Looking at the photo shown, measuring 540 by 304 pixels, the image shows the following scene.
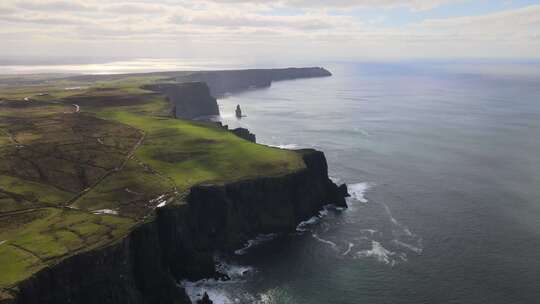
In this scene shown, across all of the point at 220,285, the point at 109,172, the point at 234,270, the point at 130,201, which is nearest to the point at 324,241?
the point at 234,270

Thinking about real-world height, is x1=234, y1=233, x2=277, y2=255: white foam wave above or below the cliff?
below

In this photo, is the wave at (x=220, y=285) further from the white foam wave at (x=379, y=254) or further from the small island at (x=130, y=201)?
the white foam wave at (x=379, y=254)

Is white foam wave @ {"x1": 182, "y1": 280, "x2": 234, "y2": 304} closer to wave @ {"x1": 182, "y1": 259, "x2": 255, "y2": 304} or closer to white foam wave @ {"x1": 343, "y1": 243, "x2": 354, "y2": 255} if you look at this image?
wave @ {"x1": 182, "y1": 259, "x2": 255, "y2": 304}

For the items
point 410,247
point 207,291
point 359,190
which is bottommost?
point 207,291

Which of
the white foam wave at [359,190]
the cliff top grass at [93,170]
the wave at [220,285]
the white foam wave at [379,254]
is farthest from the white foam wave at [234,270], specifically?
the white foam wave at [359,190]

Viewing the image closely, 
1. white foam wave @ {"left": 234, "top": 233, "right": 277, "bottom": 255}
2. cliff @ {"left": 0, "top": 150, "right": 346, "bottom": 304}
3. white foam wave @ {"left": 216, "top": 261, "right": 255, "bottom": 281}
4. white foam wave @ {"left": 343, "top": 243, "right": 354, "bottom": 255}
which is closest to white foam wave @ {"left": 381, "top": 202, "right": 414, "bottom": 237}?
cliff @ {"left": 0, "top": 150, "right": 346, "bottom": 304}

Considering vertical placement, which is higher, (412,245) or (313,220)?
(313,220)

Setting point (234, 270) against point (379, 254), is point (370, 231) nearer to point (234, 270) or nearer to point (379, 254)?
Answer: point (379, 254)
